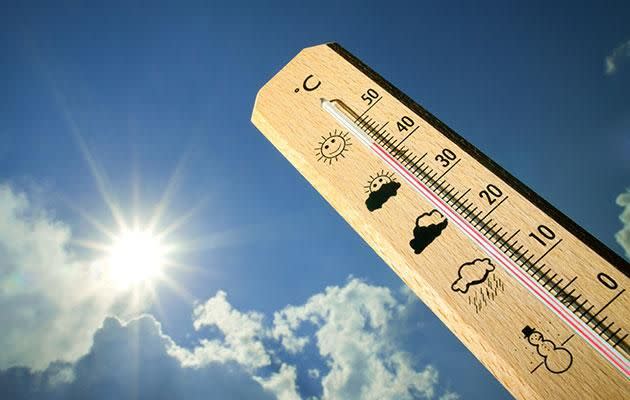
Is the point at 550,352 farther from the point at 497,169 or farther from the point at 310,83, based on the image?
the point at 310,83

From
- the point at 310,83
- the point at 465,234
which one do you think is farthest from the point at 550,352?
the point at 310,83

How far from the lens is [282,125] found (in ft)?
8.47

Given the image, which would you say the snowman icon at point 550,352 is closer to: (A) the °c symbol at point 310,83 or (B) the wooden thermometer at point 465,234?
(B) the wooden thermometer at point 465,234

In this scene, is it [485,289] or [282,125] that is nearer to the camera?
[485,289]

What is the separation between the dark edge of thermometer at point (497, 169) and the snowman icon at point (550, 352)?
1.55 ft

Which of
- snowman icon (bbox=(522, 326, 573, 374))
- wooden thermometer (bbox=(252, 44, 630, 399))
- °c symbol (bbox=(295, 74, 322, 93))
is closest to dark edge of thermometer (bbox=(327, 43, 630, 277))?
wooden thermometer (bbox=(252, 44, 630, 399))

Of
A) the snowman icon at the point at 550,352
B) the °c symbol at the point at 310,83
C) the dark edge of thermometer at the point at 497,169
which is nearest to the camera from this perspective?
the snowman icon at the point at 550,352

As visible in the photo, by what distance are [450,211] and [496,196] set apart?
27 centimetres

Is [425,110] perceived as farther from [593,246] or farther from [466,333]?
[466,333]

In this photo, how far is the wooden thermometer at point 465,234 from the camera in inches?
62.7

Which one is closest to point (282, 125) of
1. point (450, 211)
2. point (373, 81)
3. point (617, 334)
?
point (373, 81)

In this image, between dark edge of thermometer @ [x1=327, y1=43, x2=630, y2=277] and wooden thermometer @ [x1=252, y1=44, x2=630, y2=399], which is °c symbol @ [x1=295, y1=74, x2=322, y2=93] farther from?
dark edge of thermometer @ [x1=327, y1=43, x2=630, y2=277]

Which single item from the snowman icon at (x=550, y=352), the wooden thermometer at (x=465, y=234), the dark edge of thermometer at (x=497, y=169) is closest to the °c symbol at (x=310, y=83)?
the wooden thermometer at (x=465, y=234)

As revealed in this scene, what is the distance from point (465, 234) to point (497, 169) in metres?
0.46
